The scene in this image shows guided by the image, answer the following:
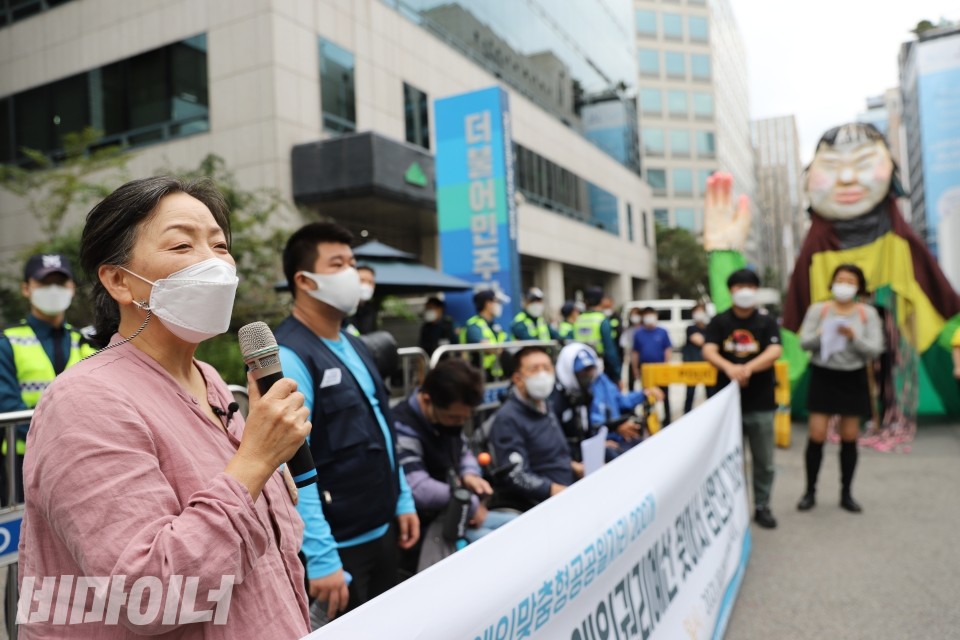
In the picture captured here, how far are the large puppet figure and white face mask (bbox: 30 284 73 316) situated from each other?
6.84 m

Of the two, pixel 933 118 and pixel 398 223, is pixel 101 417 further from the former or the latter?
pixel 933 118

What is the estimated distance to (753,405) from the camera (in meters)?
4.89

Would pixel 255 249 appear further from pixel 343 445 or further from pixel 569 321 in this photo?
pixel 343 445

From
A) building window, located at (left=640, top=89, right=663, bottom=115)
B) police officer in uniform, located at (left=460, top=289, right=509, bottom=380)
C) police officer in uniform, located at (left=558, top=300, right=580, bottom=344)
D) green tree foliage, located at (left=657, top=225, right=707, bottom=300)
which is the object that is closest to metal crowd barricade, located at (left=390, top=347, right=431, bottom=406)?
police officer in uniform, located at (left=460, top=289, right=509, bottom=380)

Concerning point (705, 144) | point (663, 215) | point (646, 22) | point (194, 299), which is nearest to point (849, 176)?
point (194, 299)

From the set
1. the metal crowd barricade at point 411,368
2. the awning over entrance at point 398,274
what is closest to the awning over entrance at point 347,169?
the awning over entrance at point 398,274

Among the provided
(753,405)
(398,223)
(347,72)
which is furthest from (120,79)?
(753,405)

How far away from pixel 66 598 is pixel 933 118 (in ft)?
90.3

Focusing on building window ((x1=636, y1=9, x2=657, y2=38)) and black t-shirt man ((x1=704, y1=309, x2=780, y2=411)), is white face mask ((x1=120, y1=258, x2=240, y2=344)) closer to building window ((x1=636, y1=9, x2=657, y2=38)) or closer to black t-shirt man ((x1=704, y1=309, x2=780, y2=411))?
black t-shirt man ((x1=704, y1=309, x2=780, y2=411))

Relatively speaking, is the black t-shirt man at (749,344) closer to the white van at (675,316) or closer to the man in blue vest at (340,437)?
the man in blue vest at (340,437)

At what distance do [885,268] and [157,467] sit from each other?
8.69m

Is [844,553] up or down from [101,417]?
down

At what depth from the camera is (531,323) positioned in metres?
8.77

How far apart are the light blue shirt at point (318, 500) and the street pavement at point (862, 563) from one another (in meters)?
1.96
